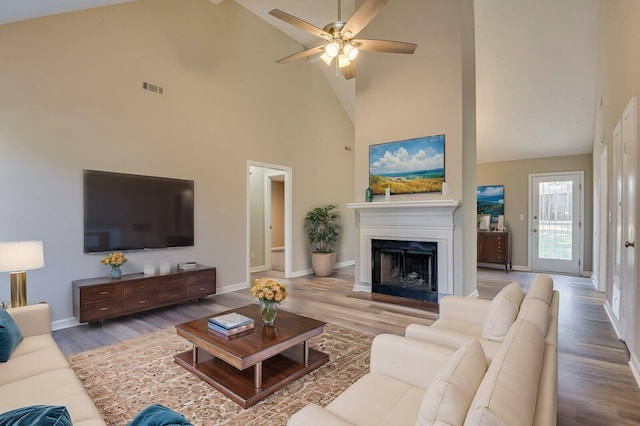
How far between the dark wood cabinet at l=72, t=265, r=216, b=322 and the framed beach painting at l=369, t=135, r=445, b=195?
3.04 m

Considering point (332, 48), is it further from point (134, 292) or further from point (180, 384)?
point (134, 292)

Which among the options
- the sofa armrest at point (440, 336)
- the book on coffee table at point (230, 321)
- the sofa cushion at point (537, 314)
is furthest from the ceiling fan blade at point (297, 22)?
the sofa cushion at point (537, 314)

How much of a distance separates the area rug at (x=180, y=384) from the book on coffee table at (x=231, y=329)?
399mm

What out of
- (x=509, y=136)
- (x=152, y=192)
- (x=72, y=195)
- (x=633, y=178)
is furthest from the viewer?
(x=509, y=136)

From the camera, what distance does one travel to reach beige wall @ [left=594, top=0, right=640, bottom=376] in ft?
8.84

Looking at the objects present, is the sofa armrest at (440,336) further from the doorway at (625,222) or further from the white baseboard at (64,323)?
the white baseboard at (64,323)

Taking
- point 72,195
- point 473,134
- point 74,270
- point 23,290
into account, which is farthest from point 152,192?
point 473,134

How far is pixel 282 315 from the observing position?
2963 millimetres

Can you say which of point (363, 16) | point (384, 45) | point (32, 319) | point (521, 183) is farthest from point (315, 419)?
point (521, 183)

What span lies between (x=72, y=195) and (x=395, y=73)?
475cm

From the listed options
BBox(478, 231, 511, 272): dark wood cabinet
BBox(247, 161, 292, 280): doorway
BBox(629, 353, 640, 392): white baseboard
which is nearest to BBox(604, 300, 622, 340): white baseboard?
BBox(629, 353, 640, 392): white baseboard

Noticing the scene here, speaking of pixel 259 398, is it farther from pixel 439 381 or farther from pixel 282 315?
pixel 439 381

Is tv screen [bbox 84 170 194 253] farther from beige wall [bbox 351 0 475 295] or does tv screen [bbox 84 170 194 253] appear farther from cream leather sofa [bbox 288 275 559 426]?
cream leather sofa [bbox 288 275 559 426]

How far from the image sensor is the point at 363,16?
3141 millimetres
